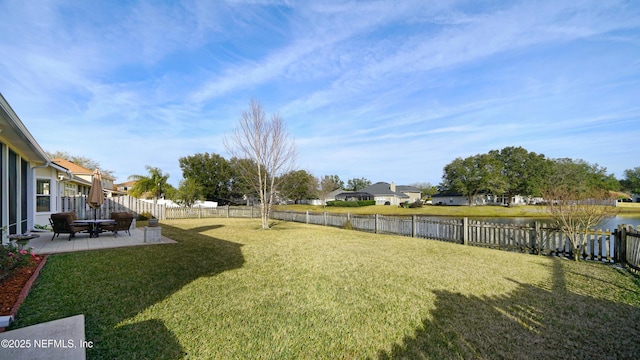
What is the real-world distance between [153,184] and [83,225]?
28.3 metres

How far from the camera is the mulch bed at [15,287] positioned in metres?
3.62

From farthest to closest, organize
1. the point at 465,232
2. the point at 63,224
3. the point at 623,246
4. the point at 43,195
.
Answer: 1. the point at 43,195
2. the point at 465,232
3. the point at 63,224
4. the point at 623,246

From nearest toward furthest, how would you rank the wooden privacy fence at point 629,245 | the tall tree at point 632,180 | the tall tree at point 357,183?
the wooden privacy fence at point 629,245 → the tall tree at point 632,180 → the tall tree at point 357,183

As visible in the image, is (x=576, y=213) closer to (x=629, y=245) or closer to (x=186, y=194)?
(x=629, y=245)

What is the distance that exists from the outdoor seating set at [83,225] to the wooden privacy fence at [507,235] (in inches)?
418

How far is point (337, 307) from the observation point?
4.04 metres

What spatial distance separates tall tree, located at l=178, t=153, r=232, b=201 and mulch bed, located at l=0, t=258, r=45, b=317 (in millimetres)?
35477

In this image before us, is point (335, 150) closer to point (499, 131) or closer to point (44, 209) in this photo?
point (499, 131)

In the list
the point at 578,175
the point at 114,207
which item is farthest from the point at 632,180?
the point at 114,207

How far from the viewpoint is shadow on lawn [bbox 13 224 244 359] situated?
299cm

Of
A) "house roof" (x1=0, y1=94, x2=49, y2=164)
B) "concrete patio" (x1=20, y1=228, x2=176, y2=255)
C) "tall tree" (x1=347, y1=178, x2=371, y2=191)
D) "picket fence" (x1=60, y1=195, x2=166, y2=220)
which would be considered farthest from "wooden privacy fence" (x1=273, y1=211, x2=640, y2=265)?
"tall tree" (x1=347, y1=178, x2=371, y2=191)

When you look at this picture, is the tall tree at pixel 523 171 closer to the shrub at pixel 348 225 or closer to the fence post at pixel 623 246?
the shrub at pixel 348 225

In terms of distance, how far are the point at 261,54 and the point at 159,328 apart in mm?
13870

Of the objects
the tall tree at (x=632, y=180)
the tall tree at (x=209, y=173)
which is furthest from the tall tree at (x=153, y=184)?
the tall tree at (x=632, y=180)
